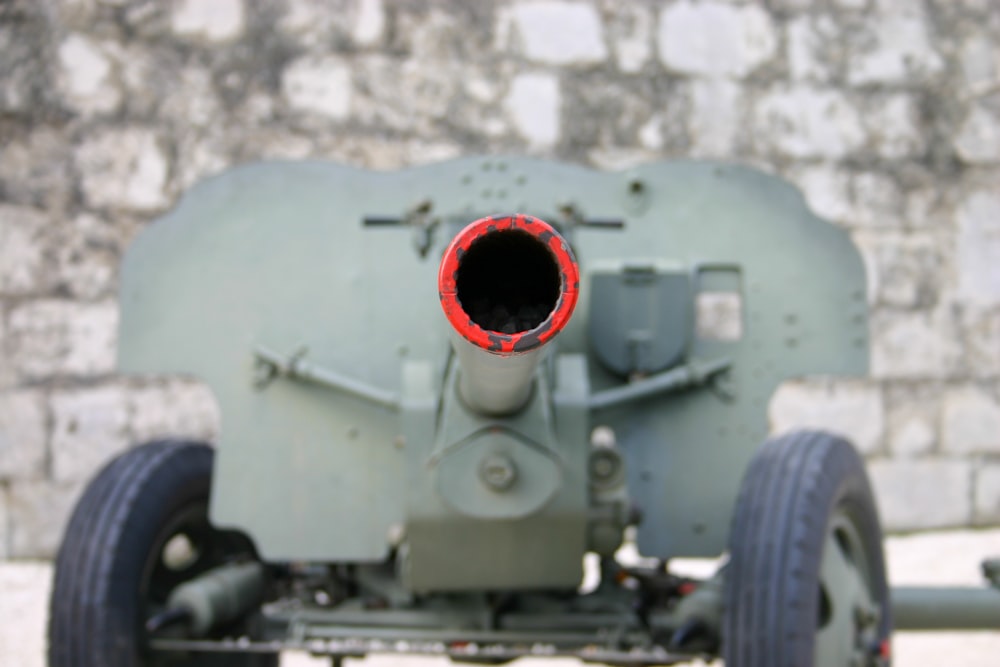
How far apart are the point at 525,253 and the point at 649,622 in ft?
4.85

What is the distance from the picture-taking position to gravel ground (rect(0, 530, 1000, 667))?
12.8 feet

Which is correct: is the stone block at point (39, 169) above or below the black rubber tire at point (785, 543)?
above

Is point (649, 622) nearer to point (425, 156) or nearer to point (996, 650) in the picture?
point (996, 650)

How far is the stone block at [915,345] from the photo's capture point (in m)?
5.25

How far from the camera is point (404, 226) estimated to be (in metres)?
3.01

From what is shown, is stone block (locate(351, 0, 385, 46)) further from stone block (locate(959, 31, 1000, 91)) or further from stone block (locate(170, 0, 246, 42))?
stone block (locate(959, 31, 1000, 91))

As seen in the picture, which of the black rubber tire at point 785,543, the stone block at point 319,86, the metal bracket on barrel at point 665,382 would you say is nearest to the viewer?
the black rubber tire at point 785,543

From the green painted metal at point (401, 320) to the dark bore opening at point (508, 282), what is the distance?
1.19 meters

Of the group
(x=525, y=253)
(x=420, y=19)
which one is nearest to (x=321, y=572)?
(x=525, y=253)

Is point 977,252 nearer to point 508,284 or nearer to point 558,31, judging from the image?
point 558,31

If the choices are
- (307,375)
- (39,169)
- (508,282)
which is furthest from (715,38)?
(508,282)

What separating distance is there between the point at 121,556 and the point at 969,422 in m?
3.95

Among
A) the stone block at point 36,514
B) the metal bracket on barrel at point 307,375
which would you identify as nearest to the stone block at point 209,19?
the stone block at point 36,514

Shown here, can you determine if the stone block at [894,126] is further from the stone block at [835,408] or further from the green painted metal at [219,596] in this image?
the green painted metal at [219,596]
